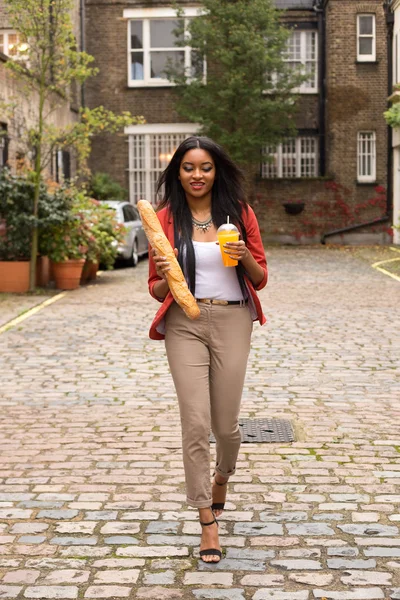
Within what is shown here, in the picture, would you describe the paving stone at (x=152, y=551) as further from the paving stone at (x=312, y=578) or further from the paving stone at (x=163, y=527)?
the paving stone at (x=312, y=578)

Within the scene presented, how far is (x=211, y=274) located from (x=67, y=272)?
13.2m

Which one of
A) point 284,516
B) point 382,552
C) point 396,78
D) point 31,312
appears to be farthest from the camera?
point 396,78

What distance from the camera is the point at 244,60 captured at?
30.2m

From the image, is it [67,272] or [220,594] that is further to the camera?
[67,272]

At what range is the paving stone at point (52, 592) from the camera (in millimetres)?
3863

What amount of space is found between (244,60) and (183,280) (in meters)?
27.1

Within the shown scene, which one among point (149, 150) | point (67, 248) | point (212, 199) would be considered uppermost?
point (149, 150)

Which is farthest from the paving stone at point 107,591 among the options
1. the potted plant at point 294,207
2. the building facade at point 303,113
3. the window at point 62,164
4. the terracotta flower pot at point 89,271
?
the potted plant at point 294,207

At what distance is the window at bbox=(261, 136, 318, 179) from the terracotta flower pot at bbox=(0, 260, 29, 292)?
1816 centimetres

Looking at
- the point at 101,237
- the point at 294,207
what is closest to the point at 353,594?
the point at 101,237

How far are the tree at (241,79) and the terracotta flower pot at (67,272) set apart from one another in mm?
13175

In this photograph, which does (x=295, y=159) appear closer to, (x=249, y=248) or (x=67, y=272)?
(x=67, y=272)

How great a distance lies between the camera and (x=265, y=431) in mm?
6727

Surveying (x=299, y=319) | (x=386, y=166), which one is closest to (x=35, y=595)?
(x=299, y=319)
